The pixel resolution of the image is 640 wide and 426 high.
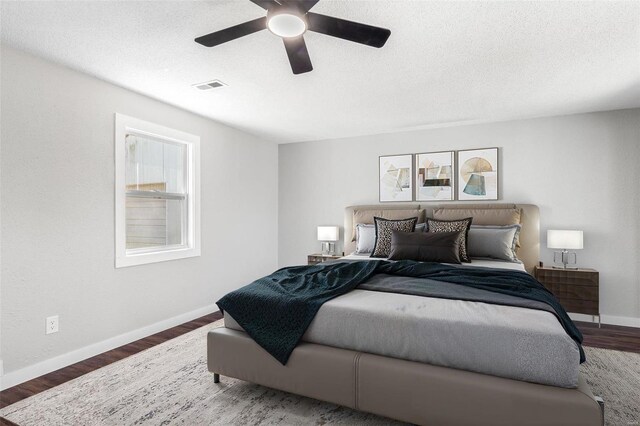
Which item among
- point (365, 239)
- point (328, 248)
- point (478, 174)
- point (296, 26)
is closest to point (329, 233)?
point (328, 248)

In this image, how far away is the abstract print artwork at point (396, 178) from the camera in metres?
4.75

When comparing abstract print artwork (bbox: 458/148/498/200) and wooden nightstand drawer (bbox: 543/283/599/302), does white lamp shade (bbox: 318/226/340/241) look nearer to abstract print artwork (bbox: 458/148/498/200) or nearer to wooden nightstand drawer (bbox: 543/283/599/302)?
abstract print artwork (bbox: 458/148/498/200)

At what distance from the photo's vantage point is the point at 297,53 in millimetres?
2094

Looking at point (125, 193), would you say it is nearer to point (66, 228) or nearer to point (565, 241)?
point (66, 228)

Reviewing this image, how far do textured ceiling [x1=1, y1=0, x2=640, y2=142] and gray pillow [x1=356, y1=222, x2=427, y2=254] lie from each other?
1383 mm

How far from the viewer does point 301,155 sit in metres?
5.52

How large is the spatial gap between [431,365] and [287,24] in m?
1.96

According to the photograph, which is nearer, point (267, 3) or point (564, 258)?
point (267, 3)

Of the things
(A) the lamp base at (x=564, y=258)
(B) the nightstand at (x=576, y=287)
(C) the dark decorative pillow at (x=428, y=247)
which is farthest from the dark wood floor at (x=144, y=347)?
(C) the dark decorative pillow at (x=428, y=247)

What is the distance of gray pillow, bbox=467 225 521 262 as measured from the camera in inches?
144

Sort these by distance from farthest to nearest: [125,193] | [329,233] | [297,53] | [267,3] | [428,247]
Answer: [329,233] → [428,247] → [125,193] → [297,53] → [267,3]

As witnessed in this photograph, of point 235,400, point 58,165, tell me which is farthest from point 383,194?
point 58,165

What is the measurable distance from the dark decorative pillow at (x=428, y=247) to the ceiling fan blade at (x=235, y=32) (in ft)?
8.24

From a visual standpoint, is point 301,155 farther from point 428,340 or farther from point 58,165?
point 428,340
